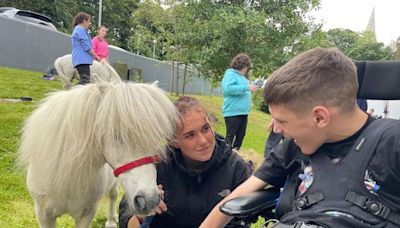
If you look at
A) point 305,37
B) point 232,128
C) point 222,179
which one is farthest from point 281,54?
point 222,179

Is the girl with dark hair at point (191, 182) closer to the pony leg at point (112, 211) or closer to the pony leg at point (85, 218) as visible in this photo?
the pony leg at point (85, 218)

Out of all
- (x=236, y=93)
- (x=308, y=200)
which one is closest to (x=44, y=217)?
(x=308, y=200)

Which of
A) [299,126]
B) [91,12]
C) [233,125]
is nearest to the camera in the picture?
[299,126]

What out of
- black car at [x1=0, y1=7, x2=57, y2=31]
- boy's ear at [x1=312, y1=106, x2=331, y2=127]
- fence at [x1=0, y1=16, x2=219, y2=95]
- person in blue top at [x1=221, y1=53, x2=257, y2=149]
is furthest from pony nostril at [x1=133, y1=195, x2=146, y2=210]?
black car at [x1=0, y1=7, x2=57, y2=31]

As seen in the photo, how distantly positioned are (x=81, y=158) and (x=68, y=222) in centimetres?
192

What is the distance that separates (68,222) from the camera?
3.78m

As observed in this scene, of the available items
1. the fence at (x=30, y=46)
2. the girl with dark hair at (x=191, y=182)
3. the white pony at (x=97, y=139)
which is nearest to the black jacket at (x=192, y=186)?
the girl with dark hair at (x=191, y=182)

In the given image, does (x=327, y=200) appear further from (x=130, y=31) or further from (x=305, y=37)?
(x=130, y=31)

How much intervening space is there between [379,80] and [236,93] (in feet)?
13.7

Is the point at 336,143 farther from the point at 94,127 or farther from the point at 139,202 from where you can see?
the point at 94,127

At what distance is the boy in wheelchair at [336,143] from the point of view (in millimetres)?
1440

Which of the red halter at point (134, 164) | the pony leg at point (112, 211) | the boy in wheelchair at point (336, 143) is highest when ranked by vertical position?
the boy in wheelchair at point (336, 143)

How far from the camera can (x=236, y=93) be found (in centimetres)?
616

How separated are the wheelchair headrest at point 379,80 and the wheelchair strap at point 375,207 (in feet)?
2.32
